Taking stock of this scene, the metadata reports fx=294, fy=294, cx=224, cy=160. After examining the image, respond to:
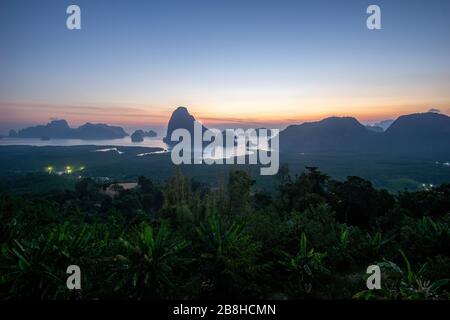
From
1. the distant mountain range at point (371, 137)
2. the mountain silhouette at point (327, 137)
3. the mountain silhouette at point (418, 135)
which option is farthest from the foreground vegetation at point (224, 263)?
the mountain silhouette at point (418, 135)

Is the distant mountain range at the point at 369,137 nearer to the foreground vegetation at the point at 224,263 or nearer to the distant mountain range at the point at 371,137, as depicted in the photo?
the distant mountain range at the point at 371,137

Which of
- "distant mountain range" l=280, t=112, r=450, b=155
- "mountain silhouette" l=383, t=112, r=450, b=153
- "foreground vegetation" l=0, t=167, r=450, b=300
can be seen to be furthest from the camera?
"distant mountain range" l=280, t=112, r=450, b=155

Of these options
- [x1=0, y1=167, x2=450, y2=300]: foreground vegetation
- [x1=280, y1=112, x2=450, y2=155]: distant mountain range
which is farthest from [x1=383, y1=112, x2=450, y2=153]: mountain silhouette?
[x1=0, y1=167, x2=450, y2=300]: foreground vegetation

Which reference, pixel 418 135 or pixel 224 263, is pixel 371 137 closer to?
pixel 418 135

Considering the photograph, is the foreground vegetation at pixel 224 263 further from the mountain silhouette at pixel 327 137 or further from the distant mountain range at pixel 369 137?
the mountain silhouette at pixel 327 137

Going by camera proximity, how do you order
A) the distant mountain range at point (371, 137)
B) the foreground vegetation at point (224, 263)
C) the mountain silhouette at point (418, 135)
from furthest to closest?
the distant mountain range at point (371, 137)
the mountain silhouette at point (418, 135)
the foreground vegetation at point (224, 263)

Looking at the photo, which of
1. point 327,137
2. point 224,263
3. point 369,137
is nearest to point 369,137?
point 369,137

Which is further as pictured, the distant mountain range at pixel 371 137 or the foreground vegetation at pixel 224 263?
the distant mountain range at pixel 371 137

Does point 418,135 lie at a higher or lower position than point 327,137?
higher

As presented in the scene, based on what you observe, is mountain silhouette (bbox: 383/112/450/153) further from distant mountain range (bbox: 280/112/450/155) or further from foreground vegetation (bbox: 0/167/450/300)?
foreground vegetation (bbox: 0/167/450/300)

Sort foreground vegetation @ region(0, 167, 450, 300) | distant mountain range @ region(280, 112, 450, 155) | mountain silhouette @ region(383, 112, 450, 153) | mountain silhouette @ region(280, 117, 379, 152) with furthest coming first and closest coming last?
mountain silhouette @ region(280, 117, 379, 152), distant mountain range @ region(280, 112, 450, 155), mountain silhouette @ region(383, 112, 450, 153), foreground vegetation @ region(0, 167, 450, 300)

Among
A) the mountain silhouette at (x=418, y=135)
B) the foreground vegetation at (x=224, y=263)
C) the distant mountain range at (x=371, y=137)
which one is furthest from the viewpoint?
the distant mountain range at (x=371, y=137)
